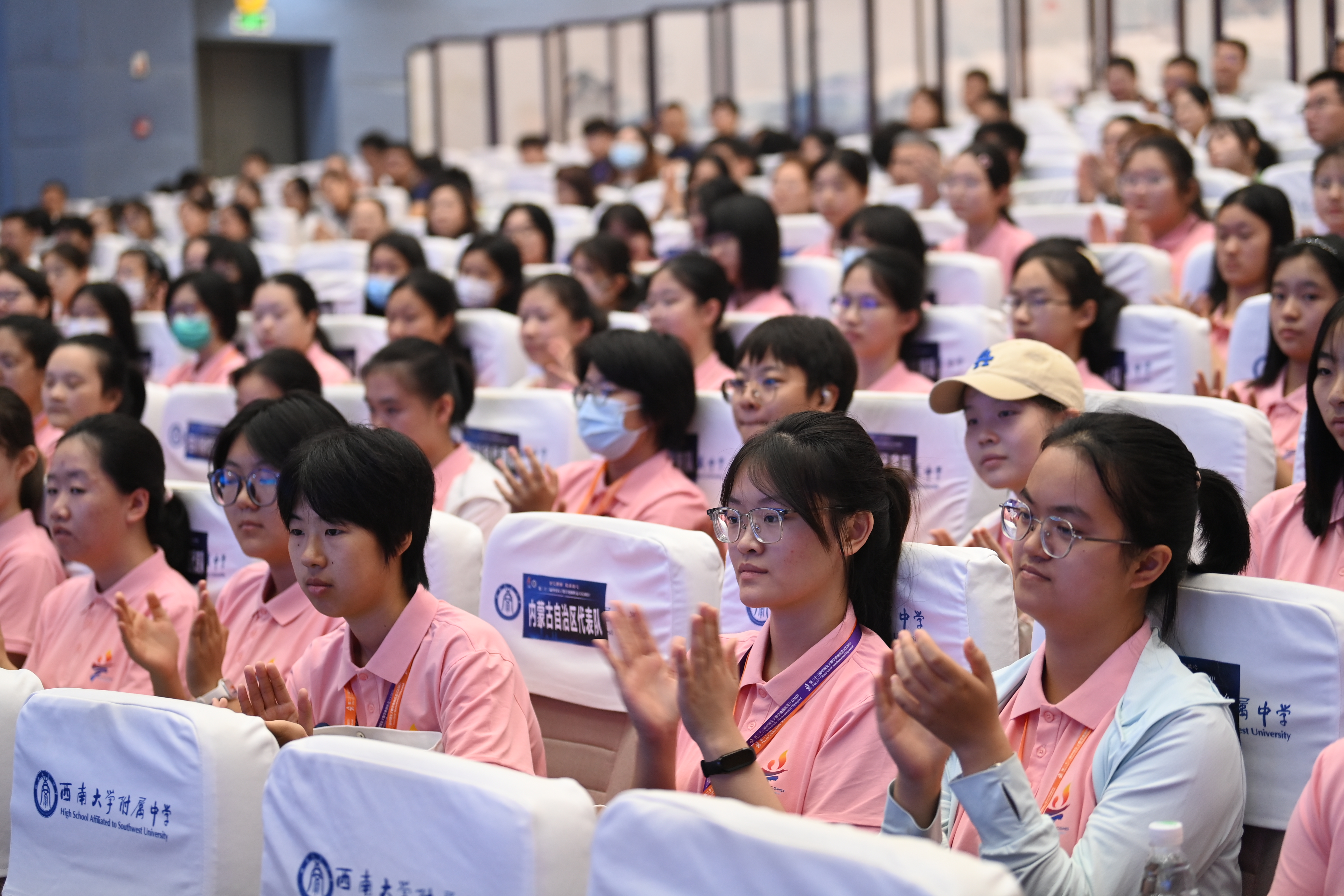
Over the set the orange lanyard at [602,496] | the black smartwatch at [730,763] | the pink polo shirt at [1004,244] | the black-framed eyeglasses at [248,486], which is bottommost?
the black smartwatch at [730,763]

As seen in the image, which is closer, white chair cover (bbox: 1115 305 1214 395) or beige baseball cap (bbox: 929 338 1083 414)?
beige baseball cap (bbox: 929 338 1083 414)

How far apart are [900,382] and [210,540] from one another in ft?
6.86

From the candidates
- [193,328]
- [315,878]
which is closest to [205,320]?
[193,328]

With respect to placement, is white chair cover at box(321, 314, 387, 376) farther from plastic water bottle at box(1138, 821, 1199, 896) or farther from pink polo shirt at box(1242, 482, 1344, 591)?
plastic water bottle at box(1138, 821, 1199, 896)

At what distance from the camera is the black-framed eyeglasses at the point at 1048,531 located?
1.91 metres

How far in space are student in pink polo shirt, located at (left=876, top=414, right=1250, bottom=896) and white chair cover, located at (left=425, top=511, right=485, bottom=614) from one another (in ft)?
3.87

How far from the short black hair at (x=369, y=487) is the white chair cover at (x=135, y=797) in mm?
485

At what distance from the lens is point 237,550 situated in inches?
135

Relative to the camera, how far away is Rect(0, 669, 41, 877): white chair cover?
230cm

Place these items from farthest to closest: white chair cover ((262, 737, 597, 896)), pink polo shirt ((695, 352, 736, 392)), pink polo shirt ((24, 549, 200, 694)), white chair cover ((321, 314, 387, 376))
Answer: white chair cover ((321, 314, 387, 376)) → pink polo shirt ((695, 352, 736, 392)) → pink polo shirt ((24, 549, 200, 694)) → white chair cover ((262, 737, 597, 896))

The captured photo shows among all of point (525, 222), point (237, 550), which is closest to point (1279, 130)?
point (525, 222)

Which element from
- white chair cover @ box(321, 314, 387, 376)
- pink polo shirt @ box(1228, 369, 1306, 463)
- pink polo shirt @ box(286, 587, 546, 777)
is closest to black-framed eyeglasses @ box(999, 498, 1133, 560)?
pink polo shirt @ box(286, 587, 546, 777)

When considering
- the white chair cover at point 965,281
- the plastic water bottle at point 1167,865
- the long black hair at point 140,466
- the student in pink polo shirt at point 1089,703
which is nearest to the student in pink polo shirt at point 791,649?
the student in pink polo shirt at point 1089,703

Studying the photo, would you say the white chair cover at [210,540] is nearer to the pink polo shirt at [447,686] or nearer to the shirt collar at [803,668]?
the pink polo shirt at [447,686]
